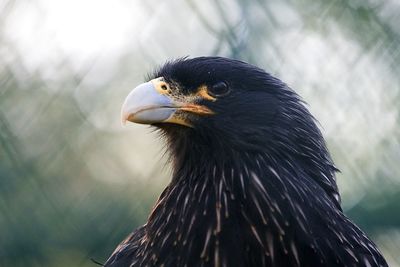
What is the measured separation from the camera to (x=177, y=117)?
2295 mm

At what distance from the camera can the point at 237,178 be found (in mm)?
2207

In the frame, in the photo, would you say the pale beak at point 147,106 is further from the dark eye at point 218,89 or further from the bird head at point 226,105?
the dark eye at point 218,89

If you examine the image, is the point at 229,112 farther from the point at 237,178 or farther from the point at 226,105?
the point at 237,178

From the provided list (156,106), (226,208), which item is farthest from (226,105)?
(226,208)

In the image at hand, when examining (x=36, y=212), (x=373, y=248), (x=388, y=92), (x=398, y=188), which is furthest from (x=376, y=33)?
(x=36, y=212)

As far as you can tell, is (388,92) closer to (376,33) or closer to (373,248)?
(376,33)

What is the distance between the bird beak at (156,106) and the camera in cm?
221

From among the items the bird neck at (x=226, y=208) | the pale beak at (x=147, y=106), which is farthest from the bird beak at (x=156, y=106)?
the bird neck at (x=226, y=208)

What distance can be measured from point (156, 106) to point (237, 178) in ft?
0.90

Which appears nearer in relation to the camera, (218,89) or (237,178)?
(237,178)

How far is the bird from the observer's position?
2107mm

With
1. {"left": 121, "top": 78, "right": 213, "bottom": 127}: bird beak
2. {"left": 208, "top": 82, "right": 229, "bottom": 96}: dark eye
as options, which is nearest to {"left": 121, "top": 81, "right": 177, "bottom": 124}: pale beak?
{"left": 121, "top": 78, "right": 213, "bottom": 127}: bird beak

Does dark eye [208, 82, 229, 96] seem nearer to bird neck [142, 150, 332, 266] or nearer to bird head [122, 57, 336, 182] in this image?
bird head [122, 57, 336, 182]

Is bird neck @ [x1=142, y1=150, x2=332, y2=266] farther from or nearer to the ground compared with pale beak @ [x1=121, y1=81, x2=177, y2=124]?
nearer to the ground
